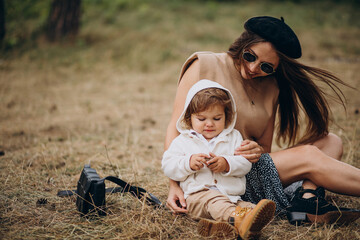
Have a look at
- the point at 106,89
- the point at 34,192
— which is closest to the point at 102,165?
the point at 34,192

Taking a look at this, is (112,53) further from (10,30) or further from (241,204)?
(241,204)

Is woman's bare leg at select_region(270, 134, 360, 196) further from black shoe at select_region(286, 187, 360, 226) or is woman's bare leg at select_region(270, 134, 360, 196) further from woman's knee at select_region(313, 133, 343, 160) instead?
woman's knee at select_region(313, 133, 343, 160)

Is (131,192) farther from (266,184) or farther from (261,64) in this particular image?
(261,64)

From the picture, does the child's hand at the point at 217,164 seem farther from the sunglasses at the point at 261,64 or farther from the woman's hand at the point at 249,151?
the sunglasses at the point at 261,64

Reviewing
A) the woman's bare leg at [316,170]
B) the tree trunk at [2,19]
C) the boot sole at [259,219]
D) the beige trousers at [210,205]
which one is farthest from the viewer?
the tree trunk at [2,19]

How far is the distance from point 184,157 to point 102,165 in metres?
1.54

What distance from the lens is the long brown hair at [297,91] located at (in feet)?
8.70

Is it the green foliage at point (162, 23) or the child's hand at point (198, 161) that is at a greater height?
the green foliage at point (162, 23)

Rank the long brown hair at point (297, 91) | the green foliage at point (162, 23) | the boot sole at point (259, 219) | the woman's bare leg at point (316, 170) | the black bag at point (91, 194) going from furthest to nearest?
the green foliage at point (162, 23), the long brown hair at point (297, 91), the woman's bare leg at point (316, 170), the black bag at point (91, 194), the boot sole at point (259, 219)

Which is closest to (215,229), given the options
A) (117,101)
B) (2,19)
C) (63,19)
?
(117,101)

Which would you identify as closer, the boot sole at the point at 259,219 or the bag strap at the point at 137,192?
the boot sole at the point at 259,219

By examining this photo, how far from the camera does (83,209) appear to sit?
2.31 meters

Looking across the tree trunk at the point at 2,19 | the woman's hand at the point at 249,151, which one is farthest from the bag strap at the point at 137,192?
the tree trunk at the point at 2,19

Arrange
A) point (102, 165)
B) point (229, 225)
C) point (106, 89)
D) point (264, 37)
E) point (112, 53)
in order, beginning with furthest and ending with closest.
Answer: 1. point (112, 53)
2. point (106, 89)
3. point (102, 165)
4. point (264, 37)
5. point (229, 225)
